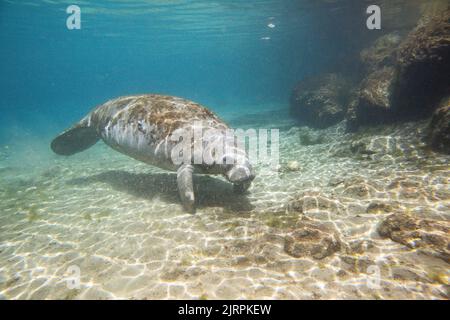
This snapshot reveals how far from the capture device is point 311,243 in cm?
496

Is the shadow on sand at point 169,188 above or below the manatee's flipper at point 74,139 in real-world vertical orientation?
below

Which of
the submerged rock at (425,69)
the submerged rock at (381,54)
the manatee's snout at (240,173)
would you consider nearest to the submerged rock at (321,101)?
the submerged rock at (381,54)

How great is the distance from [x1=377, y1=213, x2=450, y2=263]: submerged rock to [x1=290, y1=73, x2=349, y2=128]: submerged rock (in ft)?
39.9

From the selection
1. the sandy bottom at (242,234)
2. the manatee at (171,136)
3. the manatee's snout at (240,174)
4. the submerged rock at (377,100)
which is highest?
the submerged rock at (377,100)

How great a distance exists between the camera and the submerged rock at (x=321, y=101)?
16938 millimetres

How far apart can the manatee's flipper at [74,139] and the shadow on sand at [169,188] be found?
53.0 inches

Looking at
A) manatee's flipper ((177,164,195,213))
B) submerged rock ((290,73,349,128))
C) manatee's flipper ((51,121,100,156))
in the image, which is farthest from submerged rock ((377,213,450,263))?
submerged rock ((290,73,349,128))

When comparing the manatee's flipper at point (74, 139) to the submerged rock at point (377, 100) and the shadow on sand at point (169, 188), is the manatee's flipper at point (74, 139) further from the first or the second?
the submerged rock at point (377, 100)

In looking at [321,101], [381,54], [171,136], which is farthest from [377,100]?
[171,136]

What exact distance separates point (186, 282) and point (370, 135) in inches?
381

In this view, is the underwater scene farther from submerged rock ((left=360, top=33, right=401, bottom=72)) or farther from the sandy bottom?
submerged rock ((left=360, top=33, right=401, bottom=72))

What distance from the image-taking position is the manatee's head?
20.3ft

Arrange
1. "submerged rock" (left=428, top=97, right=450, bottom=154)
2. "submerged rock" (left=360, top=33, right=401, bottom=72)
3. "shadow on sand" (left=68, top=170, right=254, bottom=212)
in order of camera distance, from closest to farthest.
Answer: "shadow on sand" (left=68, top=170, right=254, bottom=212) → "submerged rock" (left=428, top=97, right=450, bottom=154) → "submerged rock" (left=360, top=33, right=401, bottom=72)

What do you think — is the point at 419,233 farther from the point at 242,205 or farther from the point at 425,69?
the point at 425,69
